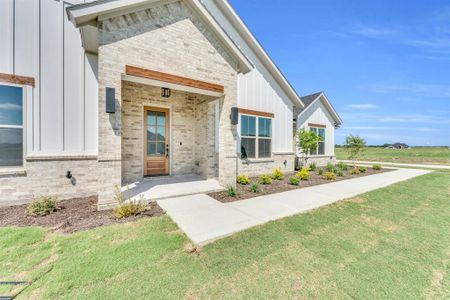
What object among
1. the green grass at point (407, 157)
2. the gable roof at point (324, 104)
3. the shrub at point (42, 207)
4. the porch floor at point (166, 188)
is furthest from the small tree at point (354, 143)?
the shrub at point (42, 207)

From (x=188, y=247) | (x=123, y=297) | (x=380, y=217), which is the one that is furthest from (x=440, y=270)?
(x=123, y=297)

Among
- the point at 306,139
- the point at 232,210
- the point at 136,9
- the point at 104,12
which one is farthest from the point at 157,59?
the point at 306,139

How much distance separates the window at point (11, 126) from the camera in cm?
511

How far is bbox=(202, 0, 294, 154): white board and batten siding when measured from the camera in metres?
10.1

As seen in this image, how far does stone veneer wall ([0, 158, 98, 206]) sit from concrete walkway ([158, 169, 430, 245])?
8.68ft

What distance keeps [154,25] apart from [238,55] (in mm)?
2965

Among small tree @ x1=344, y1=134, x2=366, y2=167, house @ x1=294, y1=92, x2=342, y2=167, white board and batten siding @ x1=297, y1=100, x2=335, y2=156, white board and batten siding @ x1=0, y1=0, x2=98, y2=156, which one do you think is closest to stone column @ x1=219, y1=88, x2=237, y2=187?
white board and batten siding @ x1=0, y1=0, x2=98, y2=156

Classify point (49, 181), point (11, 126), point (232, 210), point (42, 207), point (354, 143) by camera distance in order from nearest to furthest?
point (42, 207)
point (232, 210)
point (11, 126)
point (49, 181)
point (354, 143)

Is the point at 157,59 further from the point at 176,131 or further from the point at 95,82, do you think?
the point at 176,131

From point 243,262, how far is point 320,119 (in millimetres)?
14950

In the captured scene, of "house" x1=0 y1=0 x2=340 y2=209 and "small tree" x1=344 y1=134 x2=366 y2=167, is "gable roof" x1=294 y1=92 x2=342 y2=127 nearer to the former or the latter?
"small tree" x1=344 y1=134 x2=366 y2=167

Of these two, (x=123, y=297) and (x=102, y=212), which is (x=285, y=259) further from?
(x=102, y=212)

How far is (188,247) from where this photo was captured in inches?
131

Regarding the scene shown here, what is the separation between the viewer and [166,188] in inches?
260
